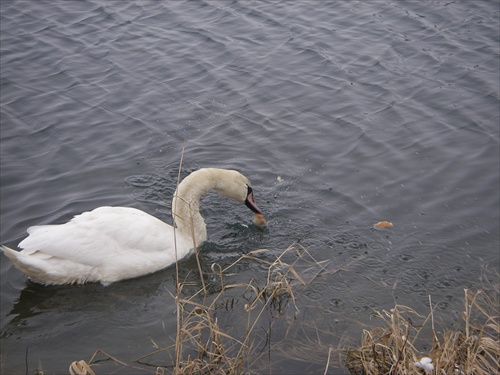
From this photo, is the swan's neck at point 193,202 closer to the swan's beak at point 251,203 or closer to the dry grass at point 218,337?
the swan's beak at point 251,203

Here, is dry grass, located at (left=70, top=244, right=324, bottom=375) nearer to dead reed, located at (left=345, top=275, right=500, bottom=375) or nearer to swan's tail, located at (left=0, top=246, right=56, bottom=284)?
dead reed, located at (left=345, top=275, right=500, bottom=375)

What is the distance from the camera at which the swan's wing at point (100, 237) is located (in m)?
6.68

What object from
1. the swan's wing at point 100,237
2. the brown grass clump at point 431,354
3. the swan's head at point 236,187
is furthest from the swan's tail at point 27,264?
the brown grass clump at point 431,354

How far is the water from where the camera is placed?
6.46 meters

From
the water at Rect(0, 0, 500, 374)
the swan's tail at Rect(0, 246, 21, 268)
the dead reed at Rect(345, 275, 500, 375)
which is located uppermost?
the dead reed at Rect(345, 275, 500, 375)

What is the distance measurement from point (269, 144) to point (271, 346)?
399 centimetres

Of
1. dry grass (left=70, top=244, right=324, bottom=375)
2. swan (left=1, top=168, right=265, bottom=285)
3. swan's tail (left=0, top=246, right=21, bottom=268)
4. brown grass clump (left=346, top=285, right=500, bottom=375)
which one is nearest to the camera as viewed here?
brown grass clump (left=346, top=285, right=500, bottom=375)

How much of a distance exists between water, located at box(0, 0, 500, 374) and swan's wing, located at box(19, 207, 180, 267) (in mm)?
331

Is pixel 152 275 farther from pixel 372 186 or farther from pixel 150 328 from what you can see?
pixel 372 186

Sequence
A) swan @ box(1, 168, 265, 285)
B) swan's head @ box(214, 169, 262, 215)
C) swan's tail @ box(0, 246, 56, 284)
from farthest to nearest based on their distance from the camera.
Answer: swan's head @ box(214, 169, 262, 215) → swan @ box(1, 168, 265, 285) → swan's tail @ box(0, 246, 56, 284)

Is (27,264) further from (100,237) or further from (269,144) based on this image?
(269,144)

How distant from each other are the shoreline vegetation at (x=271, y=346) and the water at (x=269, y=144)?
0.14 metres

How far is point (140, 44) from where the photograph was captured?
12141mm

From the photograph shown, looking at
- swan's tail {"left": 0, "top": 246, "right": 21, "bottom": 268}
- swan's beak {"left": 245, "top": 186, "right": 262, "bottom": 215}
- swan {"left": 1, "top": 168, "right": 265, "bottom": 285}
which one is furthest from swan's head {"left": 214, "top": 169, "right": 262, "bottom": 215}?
swan's tail {"left": 0, "top": 246, "right": 21, "bottom": 268}
